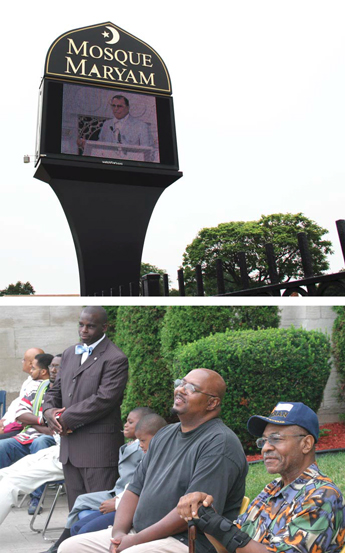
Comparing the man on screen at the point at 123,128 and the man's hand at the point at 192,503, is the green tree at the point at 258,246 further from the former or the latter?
the man's hand at the point at 192,503

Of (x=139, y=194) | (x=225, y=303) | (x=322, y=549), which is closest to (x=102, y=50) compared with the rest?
(x=139, y=194)

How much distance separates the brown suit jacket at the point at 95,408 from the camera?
15.5 ft

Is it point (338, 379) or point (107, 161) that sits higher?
point (107, 161)

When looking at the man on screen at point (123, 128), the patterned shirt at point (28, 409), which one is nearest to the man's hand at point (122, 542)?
the patterned shirt at point (28, 409)

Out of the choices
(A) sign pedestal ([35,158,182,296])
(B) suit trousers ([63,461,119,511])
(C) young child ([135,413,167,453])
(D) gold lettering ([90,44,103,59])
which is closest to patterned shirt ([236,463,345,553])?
(C) young child ([135,413,167,453])

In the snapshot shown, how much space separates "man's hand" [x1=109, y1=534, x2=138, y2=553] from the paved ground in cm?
157

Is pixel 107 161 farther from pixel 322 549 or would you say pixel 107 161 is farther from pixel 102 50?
pixel 322 549

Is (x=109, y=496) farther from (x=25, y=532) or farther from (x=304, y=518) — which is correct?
(x=304, y=518)

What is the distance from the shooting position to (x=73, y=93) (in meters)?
12.5

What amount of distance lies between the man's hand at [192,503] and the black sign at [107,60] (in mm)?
10714

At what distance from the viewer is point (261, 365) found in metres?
5.38

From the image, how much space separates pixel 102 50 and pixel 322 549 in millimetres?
11843

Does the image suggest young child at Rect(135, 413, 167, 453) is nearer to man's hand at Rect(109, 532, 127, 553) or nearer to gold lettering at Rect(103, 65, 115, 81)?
man's hand at Rect(109, 532, 127, 553)

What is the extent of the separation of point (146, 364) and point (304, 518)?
12.3 feet
